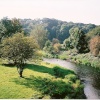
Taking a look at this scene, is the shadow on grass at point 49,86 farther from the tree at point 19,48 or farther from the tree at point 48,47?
the tree at point 48,47

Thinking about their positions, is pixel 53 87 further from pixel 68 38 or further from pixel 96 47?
pixel 68 38

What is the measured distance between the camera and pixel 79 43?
7031cm

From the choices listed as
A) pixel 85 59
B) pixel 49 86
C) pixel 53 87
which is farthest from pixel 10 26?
pixel 85 59

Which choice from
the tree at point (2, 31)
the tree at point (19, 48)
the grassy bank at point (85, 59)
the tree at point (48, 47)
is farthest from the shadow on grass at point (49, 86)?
the tree at point (48, 47)

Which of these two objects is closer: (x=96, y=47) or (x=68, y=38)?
(x=96, y=47)

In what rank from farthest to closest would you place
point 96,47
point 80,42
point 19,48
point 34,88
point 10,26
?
point 80,42, point 96,47, point 10,26, point 19,48, point 34,88

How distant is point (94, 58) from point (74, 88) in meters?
32.4

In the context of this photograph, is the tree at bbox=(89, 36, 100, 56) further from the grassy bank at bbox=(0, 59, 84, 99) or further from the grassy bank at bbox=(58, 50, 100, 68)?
the grassy bank at bbox=(0, 59, 84, 99)

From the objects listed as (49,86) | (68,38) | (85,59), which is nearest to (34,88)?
(49,86)

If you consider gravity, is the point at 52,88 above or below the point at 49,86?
below

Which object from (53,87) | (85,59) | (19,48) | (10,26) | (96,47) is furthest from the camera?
(85,59)

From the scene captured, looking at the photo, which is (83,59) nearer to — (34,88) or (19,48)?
(19,48)

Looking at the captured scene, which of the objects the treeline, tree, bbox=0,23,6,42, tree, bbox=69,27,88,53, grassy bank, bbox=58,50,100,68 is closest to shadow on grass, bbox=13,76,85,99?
the treeline

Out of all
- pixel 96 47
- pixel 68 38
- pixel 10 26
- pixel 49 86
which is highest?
pixel 10 26
